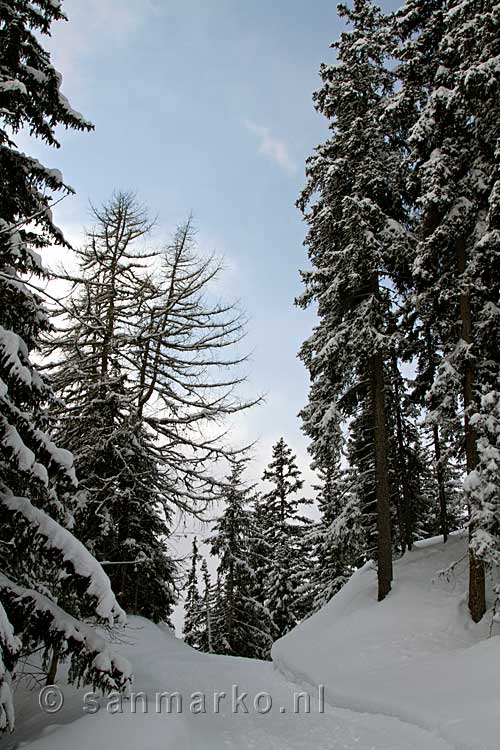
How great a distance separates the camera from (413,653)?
392 inches

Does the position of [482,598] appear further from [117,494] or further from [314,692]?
[117,494]

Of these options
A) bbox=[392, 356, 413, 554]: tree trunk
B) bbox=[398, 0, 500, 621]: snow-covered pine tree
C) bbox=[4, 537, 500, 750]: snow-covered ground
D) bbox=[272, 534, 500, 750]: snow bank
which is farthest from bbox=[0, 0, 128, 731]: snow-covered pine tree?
bbox=[392, 356, 413, 554]: tree trunk

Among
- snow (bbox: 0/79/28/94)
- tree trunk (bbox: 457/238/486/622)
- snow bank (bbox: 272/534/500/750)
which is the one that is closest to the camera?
snow (bbox: 0/79/28/94)

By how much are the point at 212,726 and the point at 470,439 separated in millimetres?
7364

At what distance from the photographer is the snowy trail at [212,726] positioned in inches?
218

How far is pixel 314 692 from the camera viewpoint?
9742mm

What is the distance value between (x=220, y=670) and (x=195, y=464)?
473 centimetres

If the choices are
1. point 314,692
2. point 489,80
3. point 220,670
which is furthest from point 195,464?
point 489,80

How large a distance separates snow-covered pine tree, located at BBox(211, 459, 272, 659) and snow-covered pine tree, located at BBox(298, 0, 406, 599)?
35.8 feet

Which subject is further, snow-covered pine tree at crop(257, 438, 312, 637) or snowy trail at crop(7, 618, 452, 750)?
snow-covered pine tree at crop(257, 438, 312, 637)

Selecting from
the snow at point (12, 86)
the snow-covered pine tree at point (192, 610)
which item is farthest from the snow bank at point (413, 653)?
the snow-covered pine tree at point (192, 610)

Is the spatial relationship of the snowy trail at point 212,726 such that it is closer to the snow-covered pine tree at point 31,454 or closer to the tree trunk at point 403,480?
the snow-covered pine tree at point 31,454

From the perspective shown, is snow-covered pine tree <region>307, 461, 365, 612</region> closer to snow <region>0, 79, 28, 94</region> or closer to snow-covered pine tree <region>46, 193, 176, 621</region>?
snow-covered pine tree <region>46, 193, 176, 621</region>

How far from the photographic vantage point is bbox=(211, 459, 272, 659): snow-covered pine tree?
985 inches
